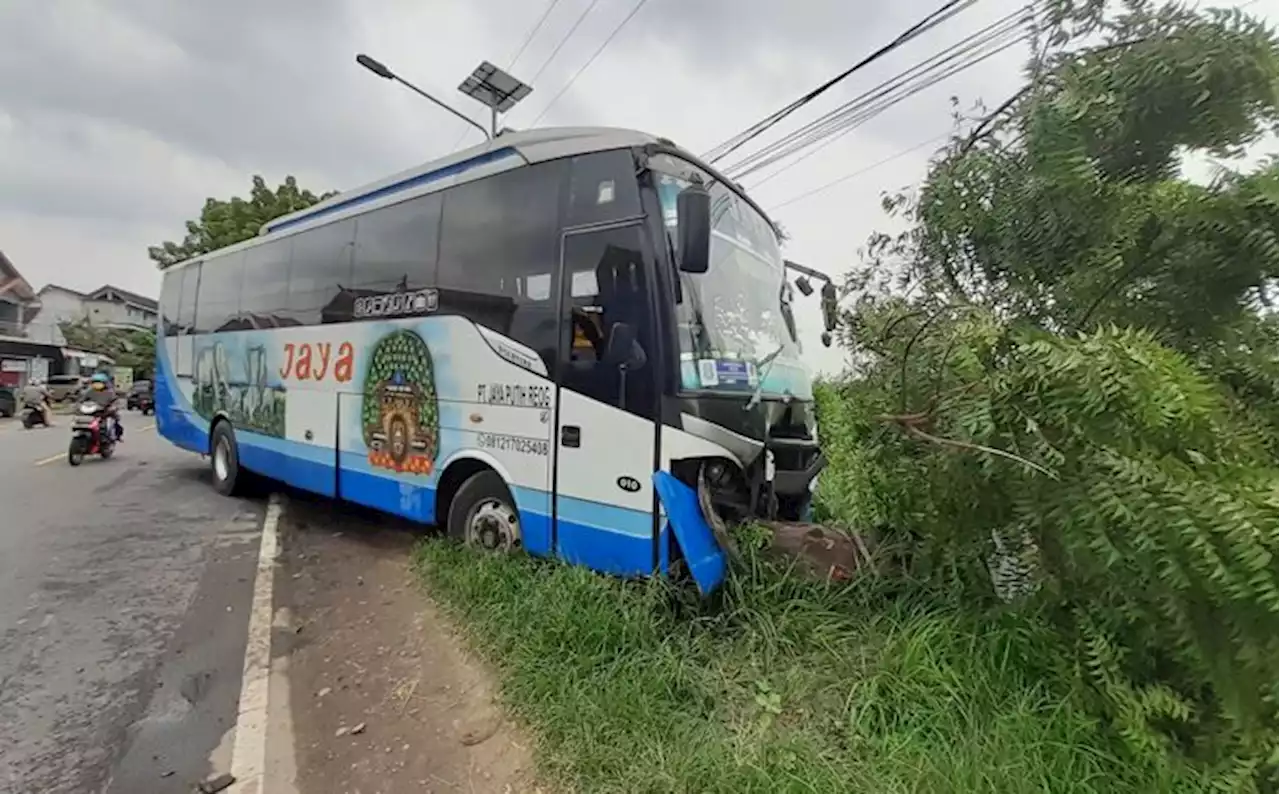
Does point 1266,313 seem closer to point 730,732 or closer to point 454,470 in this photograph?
point 730,732

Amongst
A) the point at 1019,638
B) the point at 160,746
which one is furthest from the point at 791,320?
the point at 160,746

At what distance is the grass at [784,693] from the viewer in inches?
102

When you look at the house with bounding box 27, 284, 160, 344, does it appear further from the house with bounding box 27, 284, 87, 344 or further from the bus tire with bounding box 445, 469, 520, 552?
the bus tire with bounding box 445, 469, 520, 552

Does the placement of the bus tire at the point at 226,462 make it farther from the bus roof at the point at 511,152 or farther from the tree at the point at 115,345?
the tree at the point at 115,345

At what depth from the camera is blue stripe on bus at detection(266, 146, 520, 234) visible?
5.47 m

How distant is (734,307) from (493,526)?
2.29 metres

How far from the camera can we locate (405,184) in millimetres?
6422

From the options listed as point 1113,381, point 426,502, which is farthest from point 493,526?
point 1113,381

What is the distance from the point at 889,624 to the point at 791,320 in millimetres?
2544

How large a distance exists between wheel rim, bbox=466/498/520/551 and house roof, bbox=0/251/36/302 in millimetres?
47598

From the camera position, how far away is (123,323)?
51.6 m

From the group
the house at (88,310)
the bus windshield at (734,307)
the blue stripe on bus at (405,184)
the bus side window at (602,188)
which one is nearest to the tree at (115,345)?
the house at (88,310)

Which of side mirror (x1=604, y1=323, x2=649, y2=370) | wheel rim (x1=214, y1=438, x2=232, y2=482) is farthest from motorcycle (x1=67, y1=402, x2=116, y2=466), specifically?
side mirror (x1=604, y1=323, x2=649, y2=370)

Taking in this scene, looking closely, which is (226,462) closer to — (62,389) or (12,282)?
(62,389)
